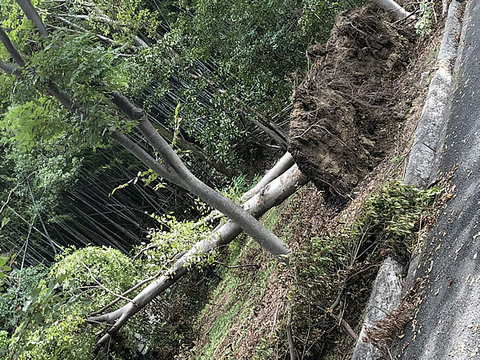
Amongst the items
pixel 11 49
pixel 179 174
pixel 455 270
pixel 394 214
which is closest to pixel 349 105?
pixel 179 174

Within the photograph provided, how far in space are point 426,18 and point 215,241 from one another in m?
3.35

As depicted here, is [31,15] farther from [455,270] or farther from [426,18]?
[426,18]

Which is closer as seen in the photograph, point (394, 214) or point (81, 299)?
point (394, 214)

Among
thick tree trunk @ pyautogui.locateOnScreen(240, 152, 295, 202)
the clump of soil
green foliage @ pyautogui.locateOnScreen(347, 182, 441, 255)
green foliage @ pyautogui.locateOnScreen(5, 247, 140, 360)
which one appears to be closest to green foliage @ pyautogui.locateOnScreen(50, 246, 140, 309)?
green foliage @ pyautogui.locateOnScreen(5, 247, 140, 360)

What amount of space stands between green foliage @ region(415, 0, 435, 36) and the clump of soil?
0.85ft

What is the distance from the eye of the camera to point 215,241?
5.88 meters

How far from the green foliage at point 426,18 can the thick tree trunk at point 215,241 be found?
200 cm

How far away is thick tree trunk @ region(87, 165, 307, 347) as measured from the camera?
5.87 m

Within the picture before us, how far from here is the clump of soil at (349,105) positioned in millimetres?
4645

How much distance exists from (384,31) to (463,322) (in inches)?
175

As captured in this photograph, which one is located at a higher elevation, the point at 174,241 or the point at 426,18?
the point at 426,18

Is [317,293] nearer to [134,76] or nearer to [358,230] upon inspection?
[358,230]

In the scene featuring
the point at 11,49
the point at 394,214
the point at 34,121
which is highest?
the point at 11,49

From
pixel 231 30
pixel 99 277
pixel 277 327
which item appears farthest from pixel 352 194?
pixel 231 30
